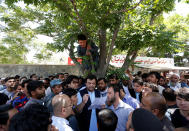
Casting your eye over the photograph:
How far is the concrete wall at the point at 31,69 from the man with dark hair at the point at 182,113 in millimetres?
8006

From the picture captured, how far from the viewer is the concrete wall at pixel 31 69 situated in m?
7.62

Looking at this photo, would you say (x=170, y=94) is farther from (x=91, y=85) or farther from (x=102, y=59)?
(x=102, y=59)

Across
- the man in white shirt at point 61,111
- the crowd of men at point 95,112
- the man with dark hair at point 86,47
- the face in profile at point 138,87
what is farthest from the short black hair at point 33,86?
the face in profile at point 138,87

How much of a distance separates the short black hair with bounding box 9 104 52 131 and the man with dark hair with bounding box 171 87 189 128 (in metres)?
1.93

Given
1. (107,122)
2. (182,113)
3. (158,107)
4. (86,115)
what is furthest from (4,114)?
(182,113)

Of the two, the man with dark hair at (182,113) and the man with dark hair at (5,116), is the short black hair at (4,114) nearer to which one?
the man with dark hair at (5,116)

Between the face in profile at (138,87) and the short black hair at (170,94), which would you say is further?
the face in profile at (138,87)

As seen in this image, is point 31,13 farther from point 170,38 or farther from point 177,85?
point 177,85

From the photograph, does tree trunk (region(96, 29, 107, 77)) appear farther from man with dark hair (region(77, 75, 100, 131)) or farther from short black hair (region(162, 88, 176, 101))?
short black hair (region(162, 88, 176, 101))

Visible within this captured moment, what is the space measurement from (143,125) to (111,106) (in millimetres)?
1333

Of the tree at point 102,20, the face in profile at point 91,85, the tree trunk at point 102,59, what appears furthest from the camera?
the tree trunk at point 102,59

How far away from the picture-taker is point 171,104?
254 cm

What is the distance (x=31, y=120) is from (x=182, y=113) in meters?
2.14

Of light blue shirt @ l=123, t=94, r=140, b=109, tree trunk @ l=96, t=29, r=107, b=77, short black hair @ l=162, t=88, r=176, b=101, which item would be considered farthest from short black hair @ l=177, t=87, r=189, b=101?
tree trunk @ l=96, t=29, r=107, b=77
